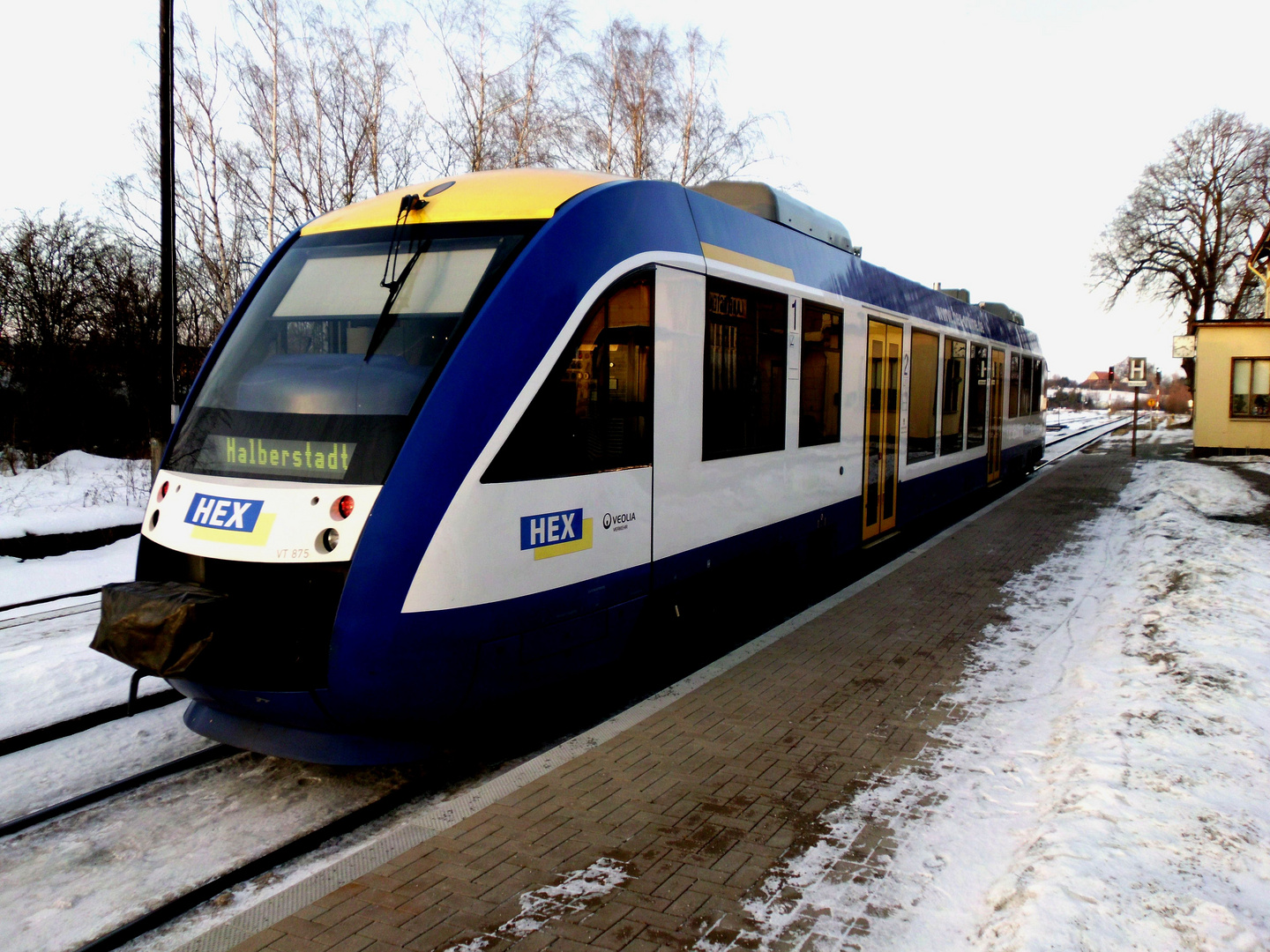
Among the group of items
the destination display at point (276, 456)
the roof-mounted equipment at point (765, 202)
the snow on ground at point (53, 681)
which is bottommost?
the snow on ground at point (53, 681)

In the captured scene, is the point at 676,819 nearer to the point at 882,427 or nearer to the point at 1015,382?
the point at 882,427

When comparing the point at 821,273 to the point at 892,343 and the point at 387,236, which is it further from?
the point at 387,236

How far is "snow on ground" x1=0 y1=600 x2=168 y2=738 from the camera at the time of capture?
5074 mm

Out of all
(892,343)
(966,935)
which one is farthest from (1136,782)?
(892,343)

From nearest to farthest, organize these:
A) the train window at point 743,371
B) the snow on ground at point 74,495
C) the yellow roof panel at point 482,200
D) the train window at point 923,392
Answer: the yellow roof panel at point 482,200
the train window at point 743,371
the snow on ground at point 74,495
the train window at point 923,392

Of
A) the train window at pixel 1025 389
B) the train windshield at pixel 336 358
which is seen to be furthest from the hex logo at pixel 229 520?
the train window at pixel 1025 389

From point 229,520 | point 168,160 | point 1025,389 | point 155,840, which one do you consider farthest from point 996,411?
point 155,840

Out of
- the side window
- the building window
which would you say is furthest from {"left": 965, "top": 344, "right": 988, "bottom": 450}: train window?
the building window

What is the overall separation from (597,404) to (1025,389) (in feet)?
49.6

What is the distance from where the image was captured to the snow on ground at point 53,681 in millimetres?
5074

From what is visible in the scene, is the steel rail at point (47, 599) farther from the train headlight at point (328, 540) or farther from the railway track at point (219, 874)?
the train headlight at point (328, 540)

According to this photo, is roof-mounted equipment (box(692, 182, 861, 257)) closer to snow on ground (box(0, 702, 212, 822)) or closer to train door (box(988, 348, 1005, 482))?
snow on ground (box(0, 702, 212, 822))

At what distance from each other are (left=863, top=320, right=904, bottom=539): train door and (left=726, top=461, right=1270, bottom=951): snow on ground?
260cm

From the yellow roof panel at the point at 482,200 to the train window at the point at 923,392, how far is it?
20.0 ft
